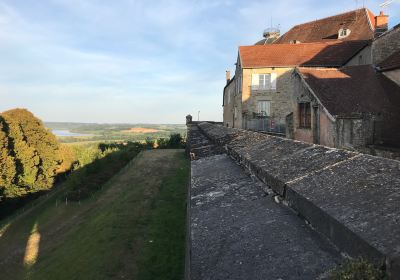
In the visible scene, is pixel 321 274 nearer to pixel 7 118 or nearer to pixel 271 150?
pixel 271 150

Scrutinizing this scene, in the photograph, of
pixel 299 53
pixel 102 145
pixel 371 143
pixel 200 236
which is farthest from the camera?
pixel 102 145

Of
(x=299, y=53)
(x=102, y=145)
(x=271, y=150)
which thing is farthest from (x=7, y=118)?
(x=271, y=150)

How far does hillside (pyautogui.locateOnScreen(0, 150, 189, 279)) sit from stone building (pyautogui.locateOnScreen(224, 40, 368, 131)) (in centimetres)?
1557

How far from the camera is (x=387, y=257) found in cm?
179

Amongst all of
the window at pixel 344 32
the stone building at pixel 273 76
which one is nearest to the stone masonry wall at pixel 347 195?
the stone building at pixel 273 76

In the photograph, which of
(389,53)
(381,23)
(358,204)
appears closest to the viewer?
(358,204)

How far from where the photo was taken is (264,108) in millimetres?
34125

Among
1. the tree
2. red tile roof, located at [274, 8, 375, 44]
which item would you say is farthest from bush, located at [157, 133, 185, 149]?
the tree

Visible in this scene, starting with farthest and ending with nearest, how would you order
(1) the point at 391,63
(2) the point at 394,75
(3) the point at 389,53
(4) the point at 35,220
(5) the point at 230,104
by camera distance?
A: (5) the point at 230,104 → (4) the point at 35,220 → (3) the point at 389,53 → (1) the point at 391,63 → (2) the point at 394,75

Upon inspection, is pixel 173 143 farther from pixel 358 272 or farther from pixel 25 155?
pixel 358 272

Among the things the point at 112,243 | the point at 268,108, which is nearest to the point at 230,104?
the point at 268,108

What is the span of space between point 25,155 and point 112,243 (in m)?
27.9

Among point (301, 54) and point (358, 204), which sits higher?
point (301, 54)

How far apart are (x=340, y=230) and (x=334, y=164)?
Answer: 119 cm
